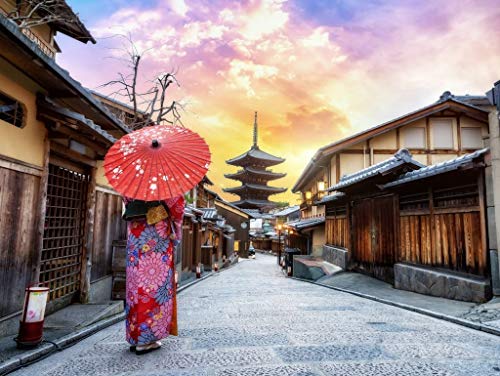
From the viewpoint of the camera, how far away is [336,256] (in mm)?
16250

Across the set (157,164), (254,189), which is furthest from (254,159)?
(157,164)

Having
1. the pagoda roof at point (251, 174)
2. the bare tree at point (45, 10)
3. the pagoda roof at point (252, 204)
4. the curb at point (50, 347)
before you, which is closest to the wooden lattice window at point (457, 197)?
the curb at point (50, 347)

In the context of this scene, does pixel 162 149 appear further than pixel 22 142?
No

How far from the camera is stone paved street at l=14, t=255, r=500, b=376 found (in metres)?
3.53

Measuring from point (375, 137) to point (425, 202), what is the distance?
10.2m

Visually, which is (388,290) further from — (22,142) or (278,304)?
(22,142)

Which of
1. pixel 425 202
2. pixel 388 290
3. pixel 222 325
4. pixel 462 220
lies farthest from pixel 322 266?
pixel 222 325

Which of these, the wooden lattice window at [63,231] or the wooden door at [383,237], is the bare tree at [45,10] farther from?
the wooden door at [383,237]

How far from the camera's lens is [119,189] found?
3863mm

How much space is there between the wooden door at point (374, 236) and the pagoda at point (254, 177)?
1500 inches

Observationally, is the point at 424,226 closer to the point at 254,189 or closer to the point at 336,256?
the point at 336,256

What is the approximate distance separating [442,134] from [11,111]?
A: 19707 mm

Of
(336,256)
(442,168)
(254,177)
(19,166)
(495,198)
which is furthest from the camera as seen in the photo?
(254,177)

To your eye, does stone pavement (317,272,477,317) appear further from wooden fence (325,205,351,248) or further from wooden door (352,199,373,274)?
wooden fence (325,205,351,248)
